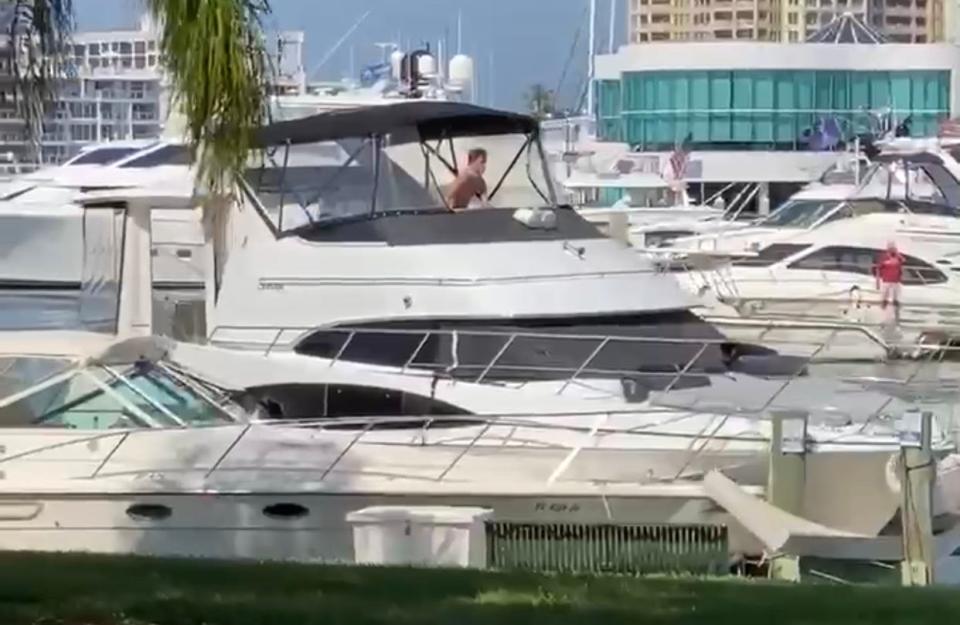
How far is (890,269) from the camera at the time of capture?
78.2 feet

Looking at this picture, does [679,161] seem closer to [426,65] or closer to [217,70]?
[426,65]

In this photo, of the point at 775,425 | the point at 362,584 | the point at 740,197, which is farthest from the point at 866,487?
the point at 740,197

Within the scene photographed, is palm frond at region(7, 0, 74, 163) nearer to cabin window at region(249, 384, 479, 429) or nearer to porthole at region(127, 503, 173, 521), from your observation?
porthole at region(127, 503, 173, 521)

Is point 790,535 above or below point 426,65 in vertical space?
below

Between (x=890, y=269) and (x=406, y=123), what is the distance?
1063 centimetres

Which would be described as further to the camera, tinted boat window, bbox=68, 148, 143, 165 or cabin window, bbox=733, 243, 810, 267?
cabin window, bbox=733, 243, 810, 267

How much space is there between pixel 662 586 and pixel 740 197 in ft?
143

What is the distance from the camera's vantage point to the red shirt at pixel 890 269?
23.8 metres

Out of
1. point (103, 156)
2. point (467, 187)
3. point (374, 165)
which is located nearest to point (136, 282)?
point (374, 165)

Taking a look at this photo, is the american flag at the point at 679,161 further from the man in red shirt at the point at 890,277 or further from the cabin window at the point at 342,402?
the cabin window at the point at 342,402

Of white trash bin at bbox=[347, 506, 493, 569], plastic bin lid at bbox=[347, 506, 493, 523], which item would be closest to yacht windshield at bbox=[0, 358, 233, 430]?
plastic bin lid at bbox=[347, 506, 493, 523]

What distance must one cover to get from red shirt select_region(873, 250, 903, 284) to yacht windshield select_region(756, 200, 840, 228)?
3.58 meters

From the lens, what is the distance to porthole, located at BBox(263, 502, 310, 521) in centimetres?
1075

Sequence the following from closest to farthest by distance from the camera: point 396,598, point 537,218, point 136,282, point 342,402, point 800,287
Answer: point 396,598
point 342,402
point 537,218
point 136,282
point 800,287
